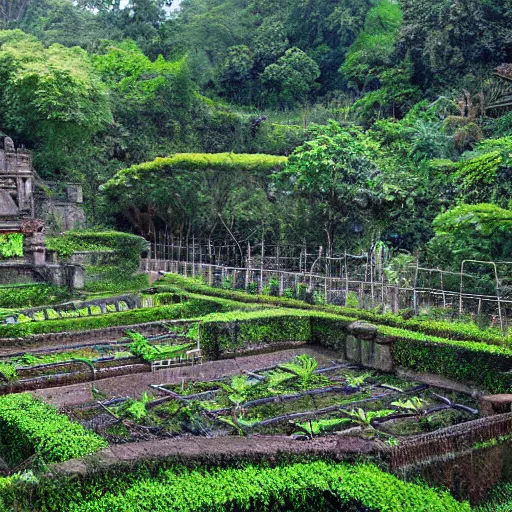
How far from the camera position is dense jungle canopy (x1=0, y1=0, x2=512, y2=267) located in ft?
80.8

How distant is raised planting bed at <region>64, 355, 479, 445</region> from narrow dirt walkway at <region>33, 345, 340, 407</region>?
0.44m

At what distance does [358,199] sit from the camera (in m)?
24.1

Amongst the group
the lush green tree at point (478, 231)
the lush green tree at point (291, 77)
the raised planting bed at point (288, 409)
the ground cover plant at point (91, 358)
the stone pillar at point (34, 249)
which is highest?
the lush green tree at point (291, 77)

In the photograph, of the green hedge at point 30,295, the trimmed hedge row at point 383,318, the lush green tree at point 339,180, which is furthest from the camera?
the lush green tree at point 339,180

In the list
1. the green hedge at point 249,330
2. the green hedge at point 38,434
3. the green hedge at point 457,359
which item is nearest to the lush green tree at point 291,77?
the green hedge at point 249,330

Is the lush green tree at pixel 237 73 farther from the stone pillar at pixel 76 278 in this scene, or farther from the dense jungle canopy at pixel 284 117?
the stone pillar at pixel 76 278

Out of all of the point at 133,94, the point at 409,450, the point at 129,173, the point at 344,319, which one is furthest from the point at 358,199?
the point at 133,94

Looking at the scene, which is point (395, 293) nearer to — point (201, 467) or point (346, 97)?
point (201, 467)

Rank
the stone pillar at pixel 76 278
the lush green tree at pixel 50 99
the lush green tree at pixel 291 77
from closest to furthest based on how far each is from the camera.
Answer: the stone pillar at pixel 76 278 → the lush green tree at pixel 50 99 → the lush green tree at pixel 291 77

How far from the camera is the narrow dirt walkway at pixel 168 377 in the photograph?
1210cm

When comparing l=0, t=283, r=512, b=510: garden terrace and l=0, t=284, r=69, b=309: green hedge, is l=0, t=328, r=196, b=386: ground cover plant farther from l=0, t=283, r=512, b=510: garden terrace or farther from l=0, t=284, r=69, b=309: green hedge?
l=0, t=284, r=69, b=309: green hedge

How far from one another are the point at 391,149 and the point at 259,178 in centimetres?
671

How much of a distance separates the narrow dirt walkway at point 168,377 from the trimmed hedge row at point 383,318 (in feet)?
4.70

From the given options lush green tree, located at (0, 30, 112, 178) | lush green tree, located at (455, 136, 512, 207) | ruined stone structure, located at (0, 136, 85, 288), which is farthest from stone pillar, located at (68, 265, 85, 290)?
lush green tree, located at (455, 136, 512, 207)
